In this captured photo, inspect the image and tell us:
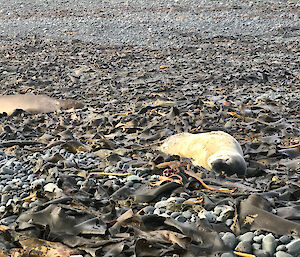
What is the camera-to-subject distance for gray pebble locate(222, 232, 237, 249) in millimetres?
2053

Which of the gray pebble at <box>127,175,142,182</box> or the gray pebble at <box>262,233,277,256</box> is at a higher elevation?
the gray pebble at <box>262,233,277,256</box>

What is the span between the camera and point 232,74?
806cm

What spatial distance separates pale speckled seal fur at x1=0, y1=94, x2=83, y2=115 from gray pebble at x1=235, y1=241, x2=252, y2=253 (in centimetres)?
482

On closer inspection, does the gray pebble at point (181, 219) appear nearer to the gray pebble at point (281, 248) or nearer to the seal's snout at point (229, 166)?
the gray pebble at point (281, 248)

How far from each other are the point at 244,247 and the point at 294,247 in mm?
231

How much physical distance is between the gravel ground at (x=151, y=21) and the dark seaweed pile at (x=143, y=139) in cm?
284

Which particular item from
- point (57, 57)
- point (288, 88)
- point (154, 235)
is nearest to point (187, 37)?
point (57, 57)

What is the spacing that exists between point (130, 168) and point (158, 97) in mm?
3146

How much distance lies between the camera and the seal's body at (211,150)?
3.39 metres

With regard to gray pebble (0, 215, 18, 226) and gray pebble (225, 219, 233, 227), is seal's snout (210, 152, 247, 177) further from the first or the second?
gray pebble (0, 215, 18, 226)

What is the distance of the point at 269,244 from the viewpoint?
1982 millimetres

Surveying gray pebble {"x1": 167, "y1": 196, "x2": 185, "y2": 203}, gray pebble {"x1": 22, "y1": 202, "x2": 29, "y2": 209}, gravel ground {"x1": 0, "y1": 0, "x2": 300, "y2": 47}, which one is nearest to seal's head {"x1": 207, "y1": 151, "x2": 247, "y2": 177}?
gray pebble {"x1": 167, "y1": 196, "x2": 185, "y2": 203}

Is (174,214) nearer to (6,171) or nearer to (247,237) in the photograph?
(247,237)

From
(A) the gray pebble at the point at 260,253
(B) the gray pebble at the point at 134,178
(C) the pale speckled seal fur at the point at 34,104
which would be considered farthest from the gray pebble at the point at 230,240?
(C) the pale speckled seal fur at the point at 34,104
